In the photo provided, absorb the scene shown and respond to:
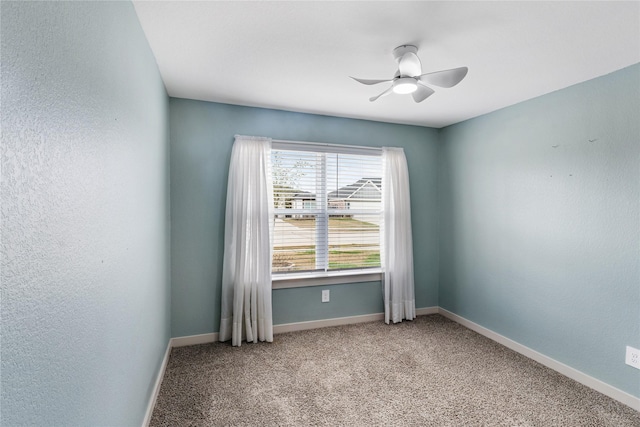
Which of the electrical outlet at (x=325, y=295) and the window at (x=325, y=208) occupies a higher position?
the window at (x=325, y=208)

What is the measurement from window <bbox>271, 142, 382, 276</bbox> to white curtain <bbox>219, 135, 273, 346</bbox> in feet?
0.77

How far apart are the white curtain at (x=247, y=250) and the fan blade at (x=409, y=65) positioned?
5.34 ft

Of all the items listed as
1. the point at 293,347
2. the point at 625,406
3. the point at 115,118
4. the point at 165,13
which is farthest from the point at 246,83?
the point at 625,406

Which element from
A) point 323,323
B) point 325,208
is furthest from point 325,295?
point 325,208

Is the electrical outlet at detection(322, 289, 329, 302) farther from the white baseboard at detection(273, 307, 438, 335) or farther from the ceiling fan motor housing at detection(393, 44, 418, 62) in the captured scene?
the ceiling fan motor housing at detection(393, 44, 418, 62)

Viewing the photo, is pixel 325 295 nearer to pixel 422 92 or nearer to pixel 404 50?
pixel 422 92

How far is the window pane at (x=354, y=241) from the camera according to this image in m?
3.54

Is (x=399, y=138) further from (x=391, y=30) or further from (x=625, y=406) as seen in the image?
(x=625, y=406)

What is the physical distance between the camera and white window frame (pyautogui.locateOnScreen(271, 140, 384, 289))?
3.27 metres

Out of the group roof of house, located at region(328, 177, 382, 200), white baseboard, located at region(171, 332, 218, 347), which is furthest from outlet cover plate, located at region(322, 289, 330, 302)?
white baseboard, located at region(171, 332, 218, 347)

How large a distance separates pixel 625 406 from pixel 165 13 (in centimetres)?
385

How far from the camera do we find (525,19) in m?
1.65

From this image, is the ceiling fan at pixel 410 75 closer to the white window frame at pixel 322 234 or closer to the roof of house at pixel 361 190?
the white window frame at pixel 322 234

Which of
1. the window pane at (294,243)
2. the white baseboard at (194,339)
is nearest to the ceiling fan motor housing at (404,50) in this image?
the window pane at (294,243)
